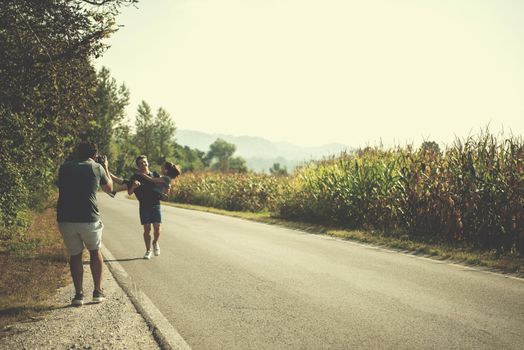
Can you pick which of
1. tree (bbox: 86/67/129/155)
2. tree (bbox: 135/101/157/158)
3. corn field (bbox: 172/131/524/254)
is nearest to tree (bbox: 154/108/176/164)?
tree (bbox: 135/101/157/158)

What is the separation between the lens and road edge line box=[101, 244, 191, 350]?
423 centimetres

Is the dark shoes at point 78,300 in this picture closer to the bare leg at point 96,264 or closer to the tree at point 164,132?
the bare leg at point 96,264

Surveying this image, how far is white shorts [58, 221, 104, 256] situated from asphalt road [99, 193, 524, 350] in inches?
46.8

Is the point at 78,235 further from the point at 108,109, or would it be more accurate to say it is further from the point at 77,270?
the point at 108,109

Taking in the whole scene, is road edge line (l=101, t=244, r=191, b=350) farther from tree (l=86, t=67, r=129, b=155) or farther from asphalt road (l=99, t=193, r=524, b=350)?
tree (l=86, t=67, r=129, b=155)

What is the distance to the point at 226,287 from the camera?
640cm

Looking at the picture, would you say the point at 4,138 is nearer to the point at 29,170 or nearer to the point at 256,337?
the point at 29,170

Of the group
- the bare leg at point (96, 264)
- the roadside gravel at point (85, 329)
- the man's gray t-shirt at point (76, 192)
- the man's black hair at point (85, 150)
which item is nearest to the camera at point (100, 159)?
the man's black hair at point (85, 150)

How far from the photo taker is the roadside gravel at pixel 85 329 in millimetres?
4148

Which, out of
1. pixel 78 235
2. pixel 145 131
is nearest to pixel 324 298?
pixel 78 235

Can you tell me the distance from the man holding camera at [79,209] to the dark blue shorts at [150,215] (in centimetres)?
320

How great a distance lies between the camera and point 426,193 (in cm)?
1191

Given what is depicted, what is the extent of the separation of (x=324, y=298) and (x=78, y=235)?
3.44m

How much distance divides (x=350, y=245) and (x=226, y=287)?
17.1 ft
